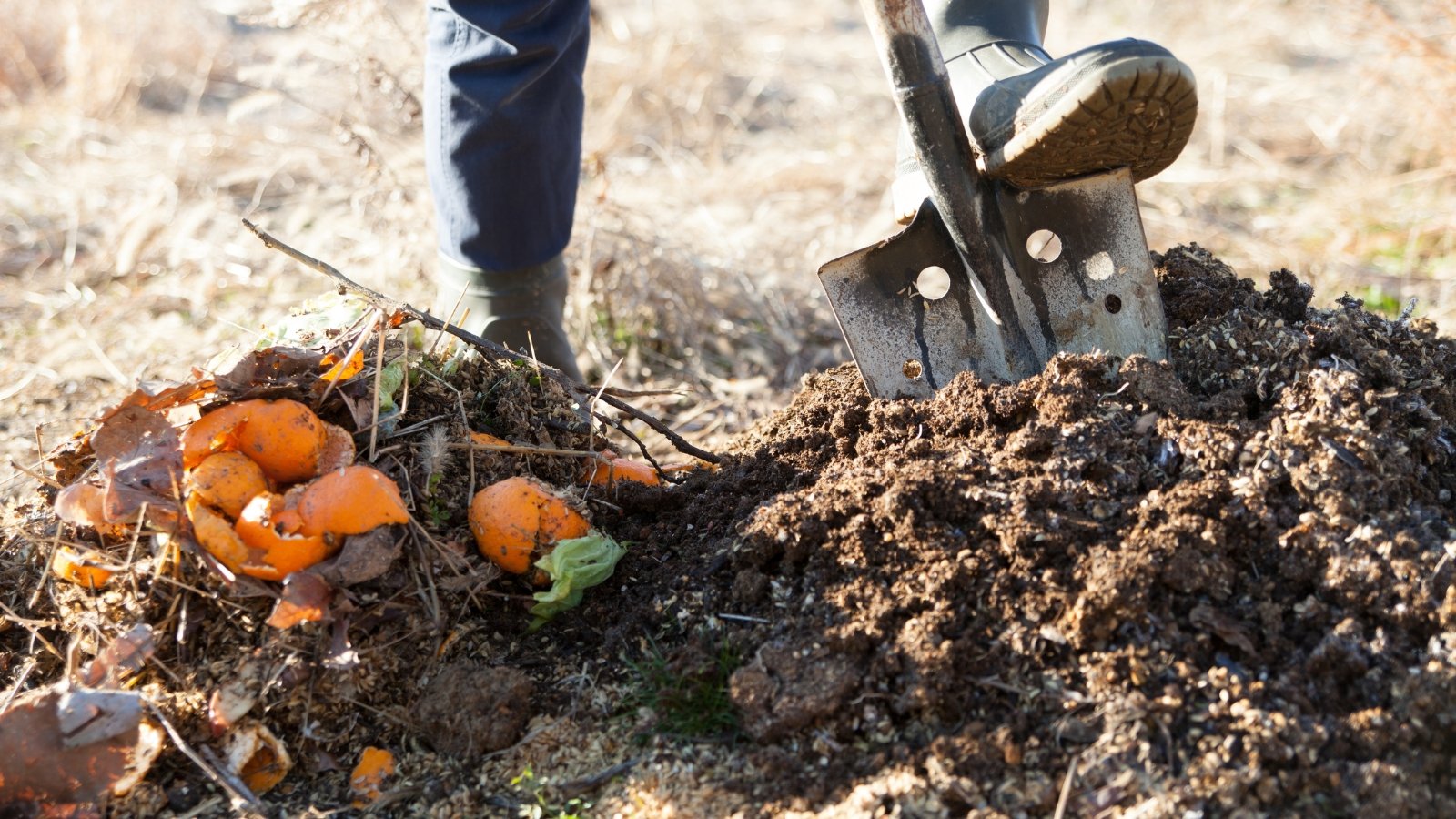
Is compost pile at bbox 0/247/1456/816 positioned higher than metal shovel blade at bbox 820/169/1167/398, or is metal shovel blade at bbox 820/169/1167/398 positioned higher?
metal shovel blade at bbox 820/169/1167/398

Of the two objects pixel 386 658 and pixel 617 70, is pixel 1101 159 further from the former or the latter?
pixel 617 70

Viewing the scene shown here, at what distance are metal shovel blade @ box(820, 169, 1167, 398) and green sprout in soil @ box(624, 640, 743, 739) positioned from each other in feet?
2.63

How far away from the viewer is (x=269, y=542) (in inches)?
77.3

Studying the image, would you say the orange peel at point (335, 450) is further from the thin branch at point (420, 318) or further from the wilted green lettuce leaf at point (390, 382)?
the thin branch at point (420, 318)

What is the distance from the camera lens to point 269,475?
210 centimetres

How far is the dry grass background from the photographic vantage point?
168 inches

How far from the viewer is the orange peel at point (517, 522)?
221 cm

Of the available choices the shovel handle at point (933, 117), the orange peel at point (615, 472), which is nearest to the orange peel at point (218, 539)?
the orange peel at point (615, 472)

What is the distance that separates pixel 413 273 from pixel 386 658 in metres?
2.61

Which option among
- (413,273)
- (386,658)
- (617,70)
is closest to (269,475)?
(386,658)

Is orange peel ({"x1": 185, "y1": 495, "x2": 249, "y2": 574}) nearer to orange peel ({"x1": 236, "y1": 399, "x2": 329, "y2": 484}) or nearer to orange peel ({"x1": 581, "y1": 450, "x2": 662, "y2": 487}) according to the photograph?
orange peel ({"x1": 236, "y1": 399, "x2": 329, "y2": 484})

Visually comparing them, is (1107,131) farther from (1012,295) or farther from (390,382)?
(390,382)

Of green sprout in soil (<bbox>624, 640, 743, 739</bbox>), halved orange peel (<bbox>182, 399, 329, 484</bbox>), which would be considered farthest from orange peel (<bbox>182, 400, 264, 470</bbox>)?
green sprout in soil (<bbox>624, 640, 743, 739</bbox>)

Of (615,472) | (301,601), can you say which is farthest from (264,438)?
(615,472)
